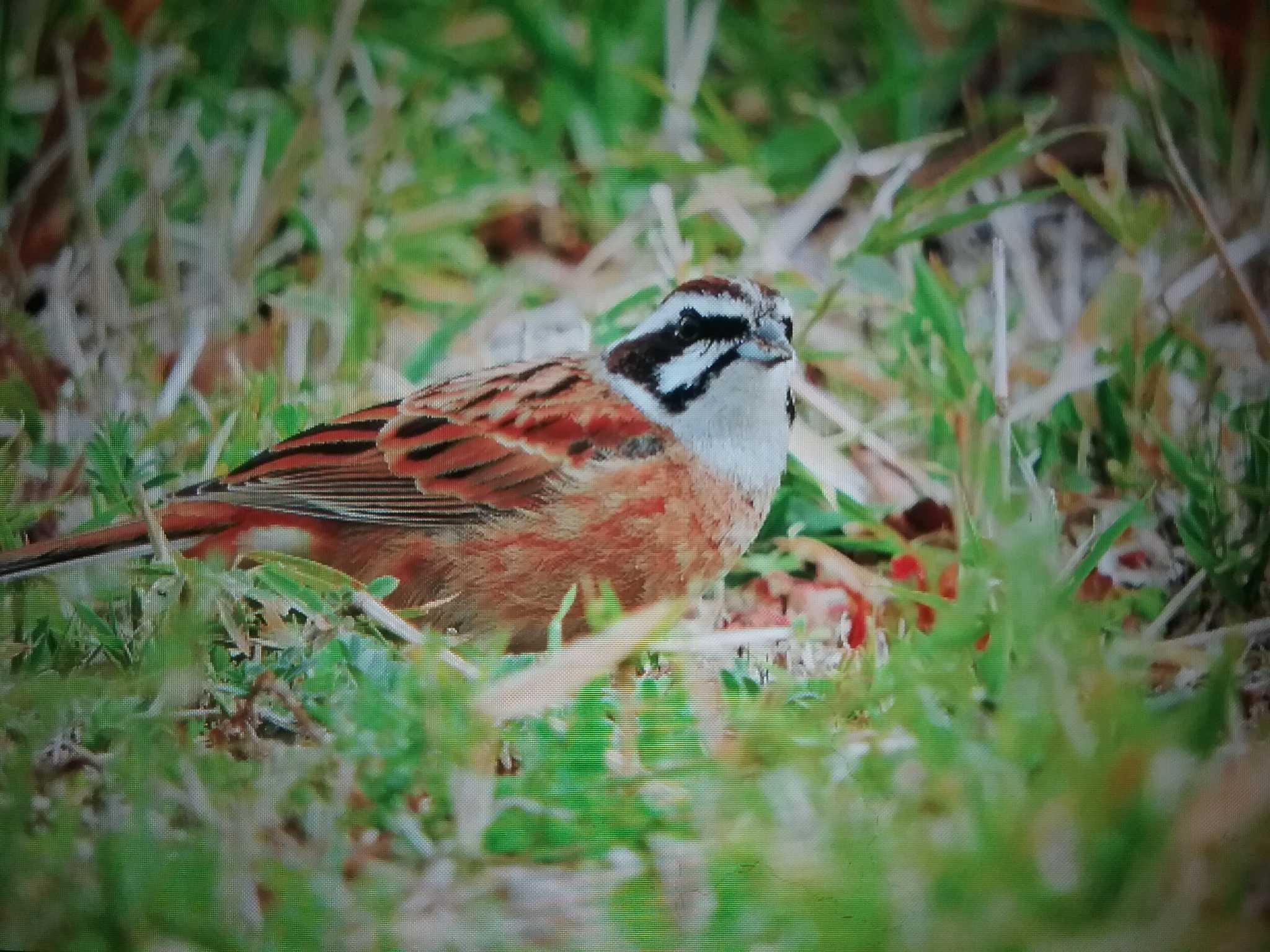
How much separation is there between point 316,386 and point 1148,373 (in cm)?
126

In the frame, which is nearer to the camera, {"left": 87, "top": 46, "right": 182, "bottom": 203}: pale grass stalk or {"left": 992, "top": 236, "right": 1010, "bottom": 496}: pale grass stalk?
{"left": 992, "top": 236, "right": 1010, "bottom": 496}: pale grass stalk

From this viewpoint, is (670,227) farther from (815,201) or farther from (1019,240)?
(1019,240)

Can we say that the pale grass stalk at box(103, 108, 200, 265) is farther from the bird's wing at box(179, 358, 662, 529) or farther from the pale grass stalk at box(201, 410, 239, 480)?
the bird's wing at box(179, 358, 662, 529)

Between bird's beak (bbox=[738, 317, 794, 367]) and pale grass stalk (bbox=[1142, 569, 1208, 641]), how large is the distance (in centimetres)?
61

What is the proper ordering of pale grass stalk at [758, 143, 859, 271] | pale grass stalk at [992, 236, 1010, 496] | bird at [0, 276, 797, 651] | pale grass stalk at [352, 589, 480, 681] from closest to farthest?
pale grass stalk at [352, 589, 480, 681], bird at [0, 276, 797, 651], pale grass stalk at [992, 236, 1010, 496], pale grass stalk at [758, 143, 859, 271]

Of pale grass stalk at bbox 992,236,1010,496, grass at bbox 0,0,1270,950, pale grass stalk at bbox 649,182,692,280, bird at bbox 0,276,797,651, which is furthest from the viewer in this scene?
pale grass stalk at bbox 649,182,692,280

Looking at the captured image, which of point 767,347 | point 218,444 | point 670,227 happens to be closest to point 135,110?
point 218,444

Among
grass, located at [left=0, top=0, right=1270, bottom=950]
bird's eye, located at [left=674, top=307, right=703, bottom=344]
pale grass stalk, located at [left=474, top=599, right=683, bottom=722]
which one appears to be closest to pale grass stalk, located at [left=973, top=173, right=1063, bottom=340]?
grass, located at [left=0, top=0, right=1270, bottom=950]

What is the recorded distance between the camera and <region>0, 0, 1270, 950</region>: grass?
5.45ft

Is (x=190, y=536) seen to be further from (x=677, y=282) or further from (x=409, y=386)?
(x=677, y=282)

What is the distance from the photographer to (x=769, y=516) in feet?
6.55

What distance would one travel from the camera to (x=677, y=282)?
2.10 meters

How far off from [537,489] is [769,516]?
1.12 feet

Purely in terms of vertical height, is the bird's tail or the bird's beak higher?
the bird's beak
